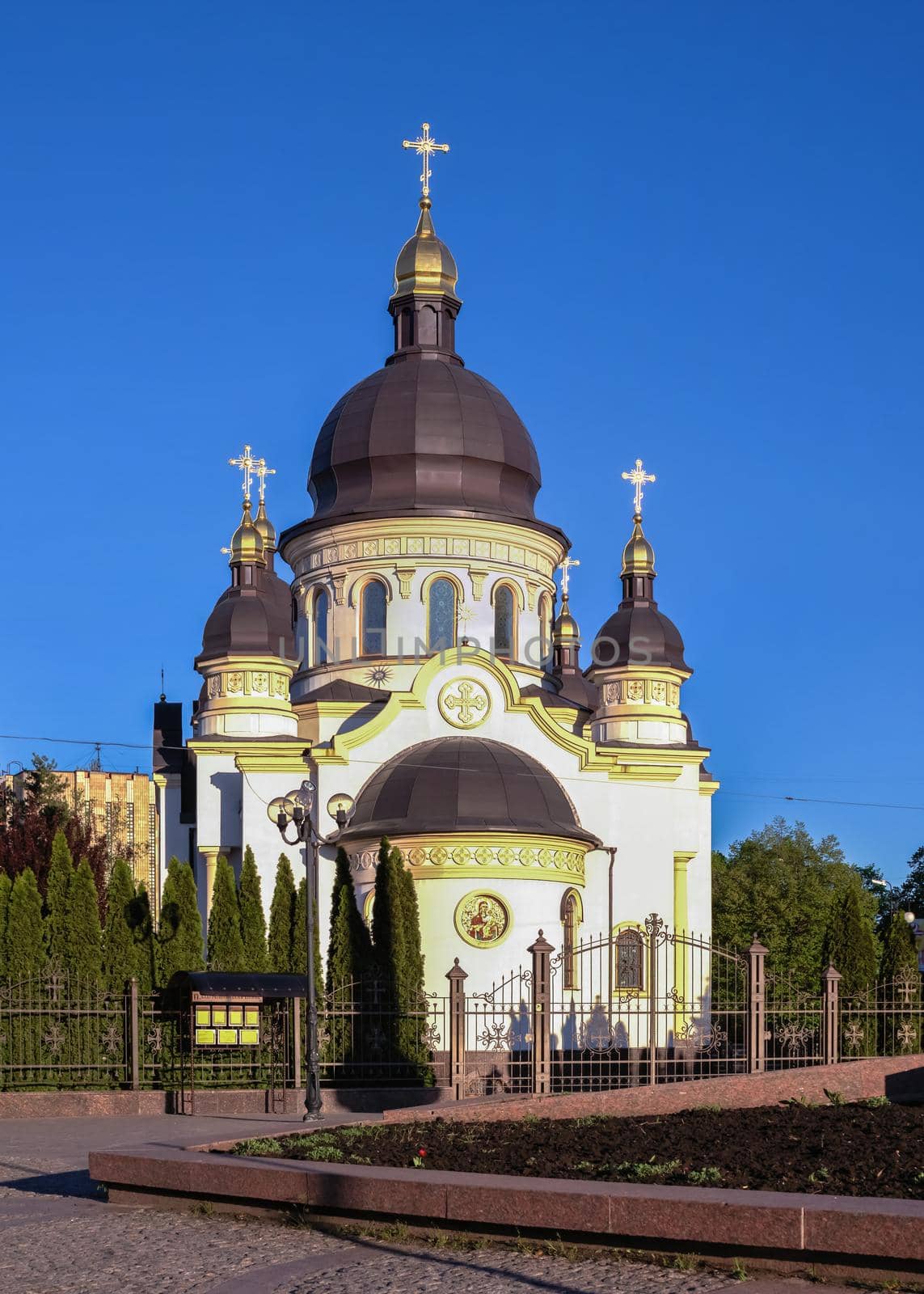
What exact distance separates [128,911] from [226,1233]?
42.6 feet

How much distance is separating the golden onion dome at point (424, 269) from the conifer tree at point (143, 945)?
16786 mm

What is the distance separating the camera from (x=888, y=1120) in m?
12.4

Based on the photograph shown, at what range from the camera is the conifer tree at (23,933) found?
70.6 ft

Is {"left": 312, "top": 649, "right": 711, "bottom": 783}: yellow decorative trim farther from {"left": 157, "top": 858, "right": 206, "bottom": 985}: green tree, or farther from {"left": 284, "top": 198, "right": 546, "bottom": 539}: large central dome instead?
{"left": 157, "top": 858, "right": 206, "bottom": 985}: green tree

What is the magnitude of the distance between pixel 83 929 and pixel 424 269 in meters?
17.6

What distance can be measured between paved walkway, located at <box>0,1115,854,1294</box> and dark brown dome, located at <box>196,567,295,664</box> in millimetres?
21305

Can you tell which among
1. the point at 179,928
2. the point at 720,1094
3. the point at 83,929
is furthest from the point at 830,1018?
the point at 83,929

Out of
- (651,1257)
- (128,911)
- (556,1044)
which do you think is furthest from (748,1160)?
(556,1044)

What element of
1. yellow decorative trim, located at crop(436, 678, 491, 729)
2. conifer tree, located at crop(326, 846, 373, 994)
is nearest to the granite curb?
conifer tree, located at crop(326, 846, 373, 994)

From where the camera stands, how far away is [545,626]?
112ft

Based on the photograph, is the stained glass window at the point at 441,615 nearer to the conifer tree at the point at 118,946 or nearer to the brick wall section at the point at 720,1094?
the conifer tree at the point at 118,946

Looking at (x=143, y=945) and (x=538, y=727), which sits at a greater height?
(x=538, y=727)

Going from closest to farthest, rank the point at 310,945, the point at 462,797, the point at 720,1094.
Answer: the point at 720,1094 < the point at 310,945 < the point at 462,797

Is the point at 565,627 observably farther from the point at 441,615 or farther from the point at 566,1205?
the point at 566,1205
